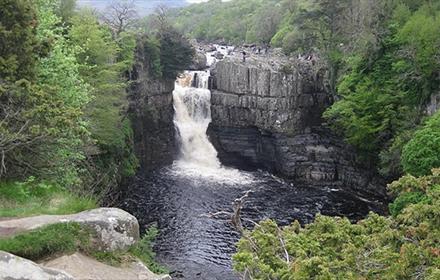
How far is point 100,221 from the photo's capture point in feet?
46.2

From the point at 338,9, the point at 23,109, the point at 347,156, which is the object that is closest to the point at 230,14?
the point at 338,9

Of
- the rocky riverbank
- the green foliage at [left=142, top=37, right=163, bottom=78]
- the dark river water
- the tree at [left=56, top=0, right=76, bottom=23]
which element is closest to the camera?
the rocky riverbank

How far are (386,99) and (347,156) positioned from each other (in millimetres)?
8763

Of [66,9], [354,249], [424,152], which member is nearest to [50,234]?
[354,249]

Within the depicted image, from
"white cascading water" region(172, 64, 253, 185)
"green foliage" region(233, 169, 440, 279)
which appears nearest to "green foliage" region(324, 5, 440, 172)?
"white cascading water" region(172, 64, 253, 185)

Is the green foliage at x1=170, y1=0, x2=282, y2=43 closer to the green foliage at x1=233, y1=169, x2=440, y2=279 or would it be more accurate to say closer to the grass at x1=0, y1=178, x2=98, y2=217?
the grass at x1=0, y1=178, x2=98, y2=217

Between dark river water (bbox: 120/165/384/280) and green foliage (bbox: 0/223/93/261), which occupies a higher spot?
green foliage (bbox: 0/223/93/261)

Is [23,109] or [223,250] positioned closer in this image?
[23,109]

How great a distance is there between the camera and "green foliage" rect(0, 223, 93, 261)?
12.6m

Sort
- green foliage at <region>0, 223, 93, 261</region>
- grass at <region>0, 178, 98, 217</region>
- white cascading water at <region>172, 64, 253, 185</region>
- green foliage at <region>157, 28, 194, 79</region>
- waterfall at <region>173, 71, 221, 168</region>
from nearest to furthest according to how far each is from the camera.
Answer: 1. green foliage at <region>0, 223, 93, 261</region>
2. grass at <region>0, 178, 98, 217</region>
3. white cascading water at <region>172, 64, 253, 185</region>
4. green foliage at <region>157, 28, 194, 79</region>
5. waterfall at <region>173, 71, 221, 168</region>

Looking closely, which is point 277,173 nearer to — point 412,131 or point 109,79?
point 412,131

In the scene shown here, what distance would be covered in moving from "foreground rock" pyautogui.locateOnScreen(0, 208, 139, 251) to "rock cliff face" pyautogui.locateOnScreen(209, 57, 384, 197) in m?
38.8

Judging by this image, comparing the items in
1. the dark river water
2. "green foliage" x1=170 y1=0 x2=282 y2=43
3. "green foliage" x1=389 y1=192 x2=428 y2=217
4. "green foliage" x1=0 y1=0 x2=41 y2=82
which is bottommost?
the dark river water

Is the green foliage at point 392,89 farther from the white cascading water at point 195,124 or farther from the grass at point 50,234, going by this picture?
the grass at point 50,234
